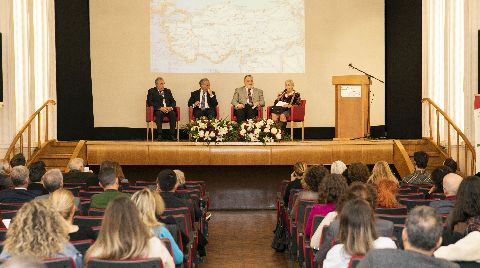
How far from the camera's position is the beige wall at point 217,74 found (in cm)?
1659

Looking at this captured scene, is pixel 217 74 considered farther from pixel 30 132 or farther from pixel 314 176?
pixel 314 176

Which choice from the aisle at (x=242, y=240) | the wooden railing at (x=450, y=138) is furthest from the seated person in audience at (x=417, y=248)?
the wooden railing at (x=450, y=138)

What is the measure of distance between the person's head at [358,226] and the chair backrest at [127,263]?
96 cm

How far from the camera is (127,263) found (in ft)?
13.5

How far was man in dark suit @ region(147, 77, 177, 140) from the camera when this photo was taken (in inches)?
569

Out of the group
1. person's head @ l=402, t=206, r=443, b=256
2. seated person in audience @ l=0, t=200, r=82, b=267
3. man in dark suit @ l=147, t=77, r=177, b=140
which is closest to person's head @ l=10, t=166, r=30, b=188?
seated person in audience @ l=0, t=200, r=82, b=267

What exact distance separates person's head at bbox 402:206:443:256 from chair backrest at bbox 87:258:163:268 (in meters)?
1.27

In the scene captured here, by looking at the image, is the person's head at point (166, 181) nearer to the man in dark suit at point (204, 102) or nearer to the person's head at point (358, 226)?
the person's head at point (358, 226)

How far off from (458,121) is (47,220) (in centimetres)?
1063

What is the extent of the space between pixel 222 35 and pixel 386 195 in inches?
417

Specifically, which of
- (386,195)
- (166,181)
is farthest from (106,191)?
(386,195)

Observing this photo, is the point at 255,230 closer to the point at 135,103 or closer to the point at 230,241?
the point at 230,241

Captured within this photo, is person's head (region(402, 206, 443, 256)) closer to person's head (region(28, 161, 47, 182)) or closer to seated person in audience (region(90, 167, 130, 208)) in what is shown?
seated person in audience (region(90, 167, 130, 208))

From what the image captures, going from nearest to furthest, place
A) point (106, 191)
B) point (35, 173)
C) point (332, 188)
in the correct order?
point (332, 188) < point (106, 191) < point (35, 173)
